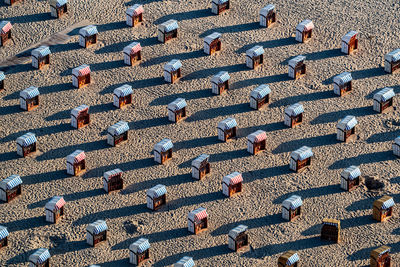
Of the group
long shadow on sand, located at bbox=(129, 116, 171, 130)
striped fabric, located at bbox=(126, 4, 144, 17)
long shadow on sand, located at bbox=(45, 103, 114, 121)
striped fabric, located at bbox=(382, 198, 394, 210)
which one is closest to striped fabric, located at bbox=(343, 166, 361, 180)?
striped fabric, located at bbox=(382, 198, 394, 210)

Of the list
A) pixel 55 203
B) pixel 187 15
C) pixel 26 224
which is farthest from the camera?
pixel 187 15

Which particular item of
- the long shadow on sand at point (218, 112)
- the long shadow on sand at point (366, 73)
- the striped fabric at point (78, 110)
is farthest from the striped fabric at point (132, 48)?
the long shadow on sand at point (366, 73)

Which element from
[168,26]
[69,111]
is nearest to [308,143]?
[168,26]

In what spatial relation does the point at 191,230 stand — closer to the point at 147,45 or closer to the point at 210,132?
the point at 210,132

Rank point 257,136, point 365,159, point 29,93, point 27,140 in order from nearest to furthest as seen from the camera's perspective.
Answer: point 27,140, point 257,136, point 365,159, point 29,93

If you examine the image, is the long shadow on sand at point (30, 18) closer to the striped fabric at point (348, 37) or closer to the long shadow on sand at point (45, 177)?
the long shadow on sand at point (45, 177)

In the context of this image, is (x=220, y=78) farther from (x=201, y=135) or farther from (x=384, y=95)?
(x=384, y=95)

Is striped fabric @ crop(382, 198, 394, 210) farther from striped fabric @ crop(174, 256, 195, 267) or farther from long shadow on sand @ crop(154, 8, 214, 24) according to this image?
long shadow on sand @ crop(154, 8, 214, 24)

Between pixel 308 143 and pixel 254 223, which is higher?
pixel 308 143
